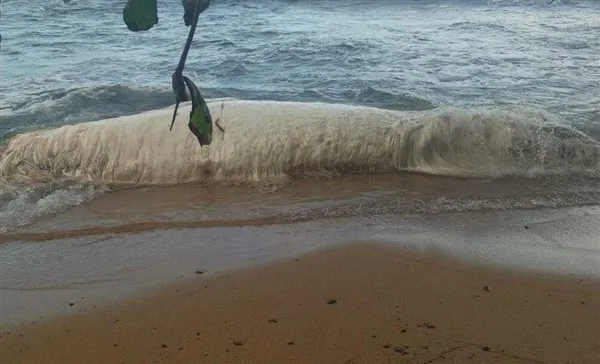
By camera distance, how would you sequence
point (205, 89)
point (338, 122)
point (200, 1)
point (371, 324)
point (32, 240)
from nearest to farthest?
point (200, 1), point (371, 324), point (32, 240), point (338, 122), point (205, 89)

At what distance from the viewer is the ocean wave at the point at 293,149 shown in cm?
568

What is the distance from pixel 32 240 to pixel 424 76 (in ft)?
20.8

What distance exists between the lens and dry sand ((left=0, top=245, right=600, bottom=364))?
→ 303cm

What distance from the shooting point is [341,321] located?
3277 mm

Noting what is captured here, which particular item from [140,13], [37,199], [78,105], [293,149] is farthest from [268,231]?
[78,105]

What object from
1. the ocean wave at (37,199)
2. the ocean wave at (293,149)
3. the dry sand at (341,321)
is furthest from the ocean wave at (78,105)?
the dry sand at (341,321)

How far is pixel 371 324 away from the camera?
324 cm

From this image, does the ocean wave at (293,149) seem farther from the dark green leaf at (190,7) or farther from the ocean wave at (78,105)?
the dark green leaf at (190,7)

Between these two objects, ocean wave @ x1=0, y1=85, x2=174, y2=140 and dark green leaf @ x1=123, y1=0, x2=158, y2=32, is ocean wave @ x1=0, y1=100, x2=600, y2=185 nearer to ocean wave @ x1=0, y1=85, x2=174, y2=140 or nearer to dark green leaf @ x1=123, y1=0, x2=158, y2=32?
ocean wave @ x1=0, y1=85, x2=174, y2=140

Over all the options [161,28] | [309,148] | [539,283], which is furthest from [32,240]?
[161,28]

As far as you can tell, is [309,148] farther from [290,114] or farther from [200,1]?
[200,1]

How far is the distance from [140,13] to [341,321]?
8.70ft

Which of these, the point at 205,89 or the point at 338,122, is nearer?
the point at 338,122

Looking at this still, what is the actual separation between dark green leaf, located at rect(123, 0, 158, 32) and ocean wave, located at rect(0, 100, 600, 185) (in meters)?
4.78
